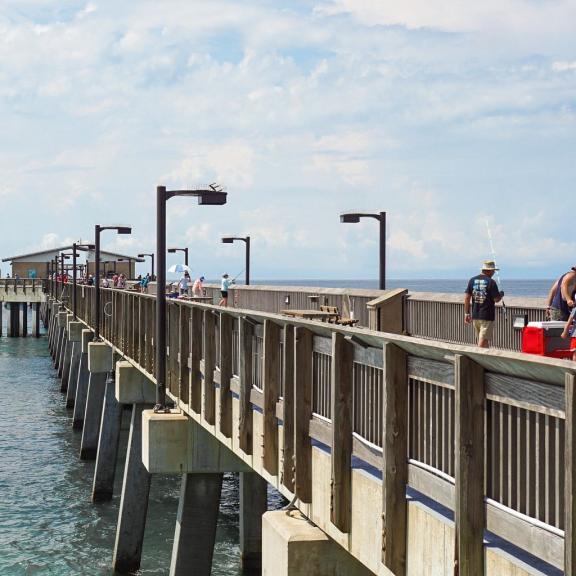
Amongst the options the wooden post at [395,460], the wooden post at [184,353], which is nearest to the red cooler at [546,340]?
the wooden post at [395,460]

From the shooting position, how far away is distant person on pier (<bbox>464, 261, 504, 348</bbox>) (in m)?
15.2

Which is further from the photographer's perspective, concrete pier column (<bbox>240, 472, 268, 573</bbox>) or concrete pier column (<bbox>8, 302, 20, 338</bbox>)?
concrete pier column (<bbox>8, 302, 20, 338</bbox>)

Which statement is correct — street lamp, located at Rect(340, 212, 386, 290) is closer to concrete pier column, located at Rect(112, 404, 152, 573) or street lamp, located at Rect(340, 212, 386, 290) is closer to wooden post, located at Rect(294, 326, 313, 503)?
concrete pier column, located at Rect(112, 404, 152, 573)

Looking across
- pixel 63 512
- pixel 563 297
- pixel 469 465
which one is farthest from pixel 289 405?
pixel 63 512

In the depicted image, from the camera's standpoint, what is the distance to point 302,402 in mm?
8609

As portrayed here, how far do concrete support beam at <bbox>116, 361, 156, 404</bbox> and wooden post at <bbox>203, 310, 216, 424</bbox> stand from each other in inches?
314

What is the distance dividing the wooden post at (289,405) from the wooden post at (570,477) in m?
4.44

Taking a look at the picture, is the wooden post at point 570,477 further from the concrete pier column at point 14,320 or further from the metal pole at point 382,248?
the concrete pier column at point 14,320

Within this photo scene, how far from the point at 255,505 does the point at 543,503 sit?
592 inches

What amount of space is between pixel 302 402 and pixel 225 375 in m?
3.66

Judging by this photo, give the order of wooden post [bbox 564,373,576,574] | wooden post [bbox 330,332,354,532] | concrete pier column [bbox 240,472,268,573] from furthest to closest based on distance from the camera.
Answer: concrete pier column [bbox 240,472,268,573], wooden post [bbox 330,332,354,532], wooden post [bbox 564,373,576,574]

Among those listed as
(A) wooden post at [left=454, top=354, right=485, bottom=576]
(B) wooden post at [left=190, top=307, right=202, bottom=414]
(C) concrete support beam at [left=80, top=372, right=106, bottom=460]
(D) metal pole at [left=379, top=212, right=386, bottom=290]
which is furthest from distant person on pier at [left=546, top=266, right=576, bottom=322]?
(C) concrete support beam at [left=80, top=372, right=106, bottom=460]

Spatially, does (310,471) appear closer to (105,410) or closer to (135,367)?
(135,367)

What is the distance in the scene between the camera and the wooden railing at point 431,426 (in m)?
4.87
